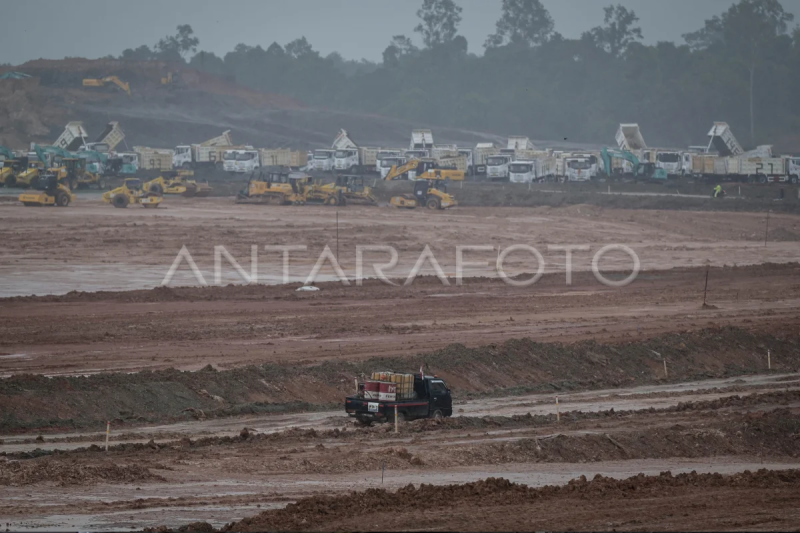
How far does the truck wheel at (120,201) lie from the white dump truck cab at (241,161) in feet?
66.0

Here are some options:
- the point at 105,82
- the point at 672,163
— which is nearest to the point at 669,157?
the point at 672,163

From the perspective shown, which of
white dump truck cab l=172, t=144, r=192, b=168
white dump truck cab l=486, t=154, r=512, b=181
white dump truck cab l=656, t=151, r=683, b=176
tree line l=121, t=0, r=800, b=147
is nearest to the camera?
white dump truck cab l=486, t=154, r=512, b=181

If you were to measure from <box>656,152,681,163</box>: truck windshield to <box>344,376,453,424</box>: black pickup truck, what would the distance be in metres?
59.7

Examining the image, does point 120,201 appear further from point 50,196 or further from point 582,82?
point 582,82

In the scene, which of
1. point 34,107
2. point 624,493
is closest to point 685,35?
point 34,107

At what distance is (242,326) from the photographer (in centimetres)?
2895

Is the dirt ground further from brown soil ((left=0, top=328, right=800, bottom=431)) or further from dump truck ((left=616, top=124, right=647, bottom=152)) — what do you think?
dump truck ((left=616, top=124, right=647, bottom=152))

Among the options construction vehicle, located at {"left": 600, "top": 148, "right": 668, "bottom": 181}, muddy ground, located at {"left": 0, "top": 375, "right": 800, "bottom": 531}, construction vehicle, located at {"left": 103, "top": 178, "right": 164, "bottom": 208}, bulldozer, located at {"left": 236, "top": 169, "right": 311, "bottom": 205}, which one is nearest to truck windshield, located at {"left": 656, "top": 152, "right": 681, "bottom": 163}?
construction vehicle, located at {"left": 600, "top": 148, "right": 668, "bottom": 181}

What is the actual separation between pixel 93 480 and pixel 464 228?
131 feet

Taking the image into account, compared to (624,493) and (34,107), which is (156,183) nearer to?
(34,107)

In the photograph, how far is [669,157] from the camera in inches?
3009

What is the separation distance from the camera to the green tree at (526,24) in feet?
593

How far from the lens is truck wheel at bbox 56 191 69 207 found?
5709 cm

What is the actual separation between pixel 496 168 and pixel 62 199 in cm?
3220
